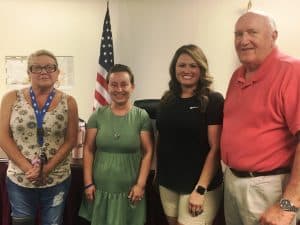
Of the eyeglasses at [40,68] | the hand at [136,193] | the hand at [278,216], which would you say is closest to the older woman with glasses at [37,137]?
the eyeglasses at [40,68]

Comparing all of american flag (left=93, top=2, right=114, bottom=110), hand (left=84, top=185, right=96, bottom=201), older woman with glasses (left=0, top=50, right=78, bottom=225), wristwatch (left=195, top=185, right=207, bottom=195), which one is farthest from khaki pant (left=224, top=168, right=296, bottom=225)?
american flag (left=93, top=2, right=114, bottom=110)

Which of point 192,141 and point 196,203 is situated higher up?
point 192,141

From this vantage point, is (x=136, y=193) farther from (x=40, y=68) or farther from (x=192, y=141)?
(x=40, y=68)

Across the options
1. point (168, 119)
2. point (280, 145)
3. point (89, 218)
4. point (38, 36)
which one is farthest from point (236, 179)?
point (38, 36)

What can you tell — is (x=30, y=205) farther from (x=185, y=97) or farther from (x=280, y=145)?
(x=280, y=145)

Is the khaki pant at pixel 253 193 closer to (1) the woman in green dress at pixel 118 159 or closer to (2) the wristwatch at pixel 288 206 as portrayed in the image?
(2) the wristwatch at pixel 288 206

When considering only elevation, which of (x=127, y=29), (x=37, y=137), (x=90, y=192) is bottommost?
(x=90, y=192)

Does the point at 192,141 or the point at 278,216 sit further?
the point at 192,141

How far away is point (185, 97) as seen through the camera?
1.88m

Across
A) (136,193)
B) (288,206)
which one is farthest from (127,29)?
(288,206)

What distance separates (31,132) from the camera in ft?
6.28

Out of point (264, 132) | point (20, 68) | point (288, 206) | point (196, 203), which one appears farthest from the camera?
point (20, 68)

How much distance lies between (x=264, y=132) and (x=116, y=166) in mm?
876

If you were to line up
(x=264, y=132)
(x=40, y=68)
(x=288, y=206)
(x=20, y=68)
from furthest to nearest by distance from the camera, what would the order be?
(x=20, y=68) < (x=40, y=68) < (x=264, y=132) < (x=288, y=206)
